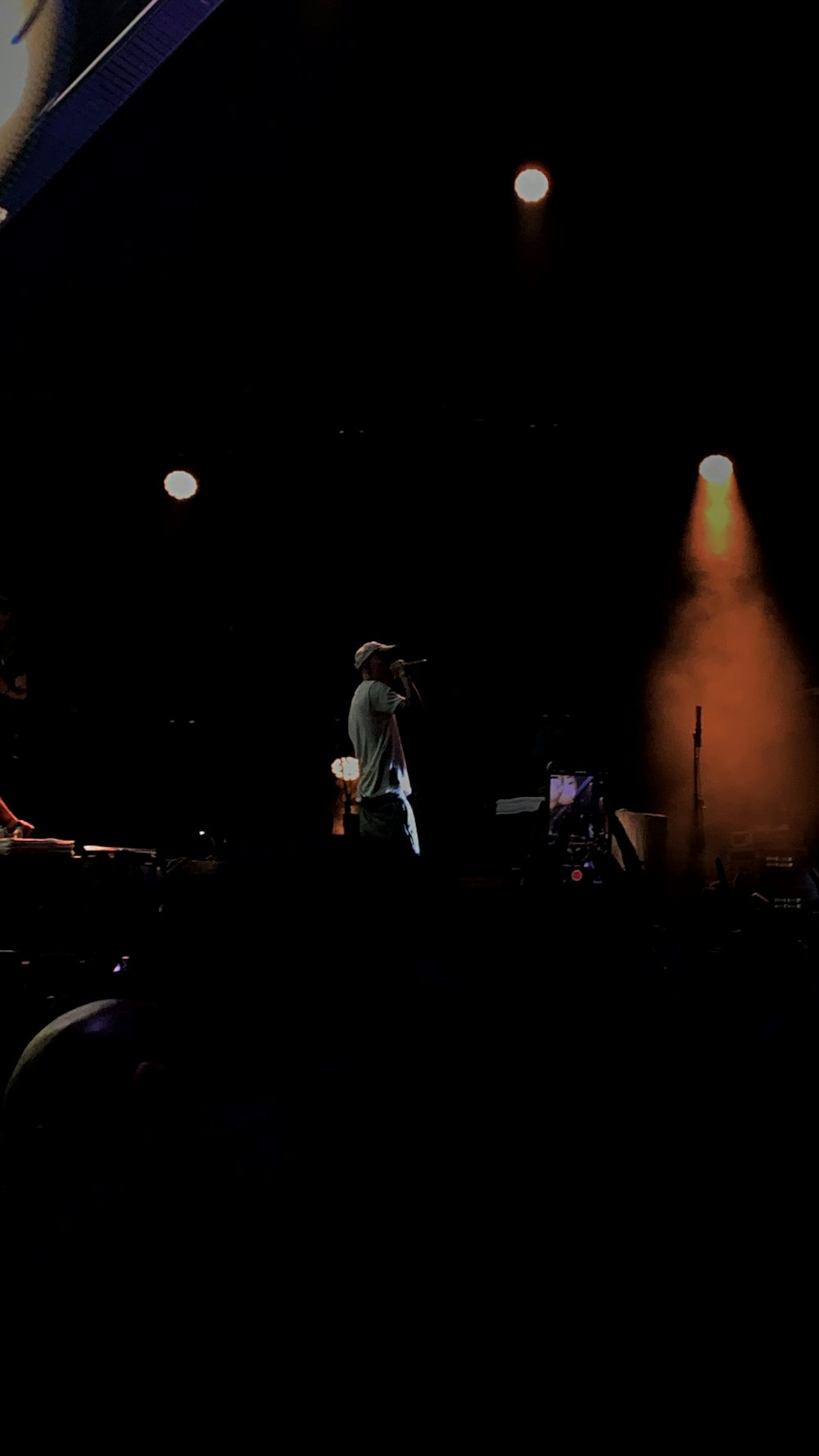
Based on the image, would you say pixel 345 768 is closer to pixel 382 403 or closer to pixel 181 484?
pixel 181 484

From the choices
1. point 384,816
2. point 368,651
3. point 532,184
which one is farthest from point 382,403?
point 384,816

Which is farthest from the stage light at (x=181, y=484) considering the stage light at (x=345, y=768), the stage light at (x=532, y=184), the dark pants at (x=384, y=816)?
the dark pants at (x=384, y=816)

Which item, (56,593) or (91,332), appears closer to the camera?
(91,332)

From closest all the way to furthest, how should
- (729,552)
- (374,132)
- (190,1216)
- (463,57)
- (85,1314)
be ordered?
1. (85,1314)
2. (190,1216)
3. (463,57)
4. (374,132)
5. (729,552)

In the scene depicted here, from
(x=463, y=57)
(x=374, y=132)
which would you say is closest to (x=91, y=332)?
(x=374, y=132)

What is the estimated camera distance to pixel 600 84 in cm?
571

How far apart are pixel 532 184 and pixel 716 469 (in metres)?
3.44

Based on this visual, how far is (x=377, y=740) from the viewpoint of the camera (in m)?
5.60

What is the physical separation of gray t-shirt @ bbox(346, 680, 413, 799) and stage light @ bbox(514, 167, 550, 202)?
145 inches

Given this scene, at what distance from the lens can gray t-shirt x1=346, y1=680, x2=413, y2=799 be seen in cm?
558

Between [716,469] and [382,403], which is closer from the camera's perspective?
[382,403]

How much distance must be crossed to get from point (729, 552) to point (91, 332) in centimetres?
617

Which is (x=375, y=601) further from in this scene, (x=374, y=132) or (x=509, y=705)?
(x=374, y=132)

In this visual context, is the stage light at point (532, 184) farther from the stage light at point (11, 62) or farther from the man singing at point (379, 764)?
the stage light at point (11, 62)
